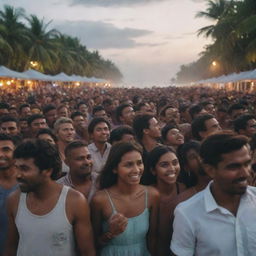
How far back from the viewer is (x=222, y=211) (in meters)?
2.44

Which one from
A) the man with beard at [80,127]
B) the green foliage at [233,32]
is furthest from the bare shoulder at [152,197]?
the green foliage at [233,32]

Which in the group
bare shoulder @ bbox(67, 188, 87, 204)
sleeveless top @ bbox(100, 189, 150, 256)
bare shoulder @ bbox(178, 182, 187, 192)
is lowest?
sleeveless top @ bbox(100, 189, 150, 256)

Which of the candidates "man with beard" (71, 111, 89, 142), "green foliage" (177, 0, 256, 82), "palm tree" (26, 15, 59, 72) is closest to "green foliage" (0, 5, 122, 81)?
"palm tree" (26, 15, 59, 72)

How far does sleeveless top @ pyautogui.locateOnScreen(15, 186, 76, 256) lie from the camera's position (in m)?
2.95

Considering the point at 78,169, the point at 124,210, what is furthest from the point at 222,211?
the point at 78,169

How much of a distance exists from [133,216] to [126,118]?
205 inches

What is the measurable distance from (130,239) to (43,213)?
0.74 m

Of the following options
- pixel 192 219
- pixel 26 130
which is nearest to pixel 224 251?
pixel 192 219

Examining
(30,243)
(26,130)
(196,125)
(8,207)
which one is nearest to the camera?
(30,243)

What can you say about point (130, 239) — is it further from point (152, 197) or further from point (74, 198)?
point (74, 198)

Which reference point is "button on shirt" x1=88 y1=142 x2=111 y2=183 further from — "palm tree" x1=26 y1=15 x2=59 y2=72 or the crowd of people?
"palm tree" x1=26 y1=15 x2=59 y2=72

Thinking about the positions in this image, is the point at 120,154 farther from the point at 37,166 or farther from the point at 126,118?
the point at 126,118

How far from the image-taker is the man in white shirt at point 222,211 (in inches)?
95.2

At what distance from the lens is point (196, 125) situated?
613cm
